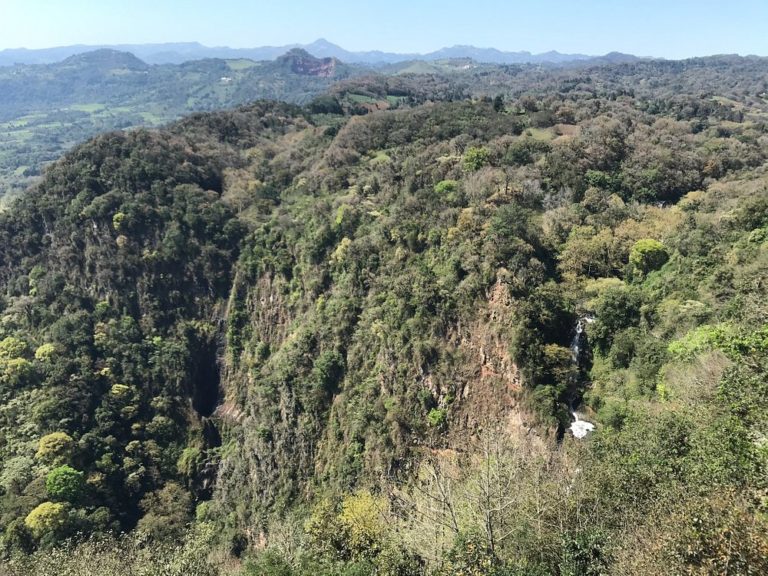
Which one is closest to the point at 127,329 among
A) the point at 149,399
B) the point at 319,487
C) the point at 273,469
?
the point at 149,399

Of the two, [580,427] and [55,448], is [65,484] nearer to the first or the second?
[55,448]

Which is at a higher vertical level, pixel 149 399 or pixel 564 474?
pixel 564 474

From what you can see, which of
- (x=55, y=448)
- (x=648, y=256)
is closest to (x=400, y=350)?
(x=648, y=256)

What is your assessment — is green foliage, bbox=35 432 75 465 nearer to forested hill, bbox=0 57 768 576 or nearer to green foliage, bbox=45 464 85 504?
forested hill, bbox=0 57 768 576

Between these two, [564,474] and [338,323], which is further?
[338,323]

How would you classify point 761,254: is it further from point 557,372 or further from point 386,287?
point 386,287

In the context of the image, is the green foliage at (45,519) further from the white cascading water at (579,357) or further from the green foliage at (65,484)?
the white cascading water at (579,357)
